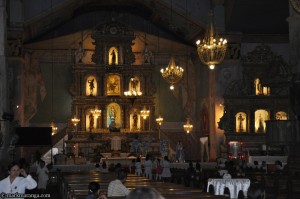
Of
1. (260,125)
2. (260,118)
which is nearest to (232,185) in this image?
(260,125)

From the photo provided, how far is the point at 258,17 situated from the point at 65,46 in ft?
30.1

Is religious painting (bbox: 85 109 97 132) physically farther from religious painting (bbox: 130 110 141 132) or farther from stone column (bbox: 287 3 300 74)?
stone column (bbox: 287 3 300 74)

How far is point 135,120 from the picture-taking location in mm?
28266

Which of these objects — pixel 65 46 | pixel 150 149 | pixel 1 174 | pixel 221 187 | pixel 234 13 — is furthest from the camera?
pixel 65 46

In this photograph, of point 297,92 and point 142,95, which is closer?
point 297,92

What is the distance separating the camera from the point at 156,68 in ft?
96.6

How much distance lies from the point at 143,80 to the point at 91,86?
236 cm

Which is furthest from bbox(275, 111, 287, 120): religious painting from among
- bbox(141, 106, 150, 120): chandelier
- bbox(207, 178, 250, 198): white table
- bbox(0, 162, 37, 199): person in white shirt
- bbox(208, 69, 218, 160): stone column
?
bbox(0, 162, 37, 199): person in white shirt

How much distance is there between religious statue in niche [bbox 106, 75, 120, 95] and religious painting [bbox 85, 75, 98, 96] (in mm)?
585

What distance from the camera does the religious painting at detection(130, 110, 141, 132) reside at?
28.1 m

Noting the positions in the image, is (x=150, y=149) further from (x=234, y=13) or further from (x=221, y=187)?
(x=221, y=187)

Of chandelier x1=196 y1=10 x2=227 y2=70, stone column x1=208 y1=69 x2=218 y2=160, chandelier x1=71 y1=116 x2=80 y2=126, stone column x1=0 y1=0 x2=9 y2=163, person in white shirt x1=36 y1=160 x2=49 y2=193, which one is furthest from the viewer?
chandelier x1=71 y1=116 x2=80 y2=126

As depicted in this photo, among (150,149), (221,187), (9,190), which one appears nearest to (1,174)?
(221,187)

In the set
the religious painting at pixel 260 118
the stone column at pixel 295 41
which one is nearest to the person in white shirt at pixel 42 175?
the stone column at pixel 295 41
